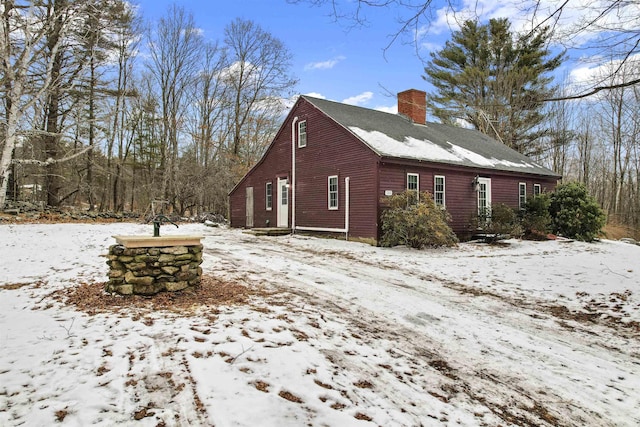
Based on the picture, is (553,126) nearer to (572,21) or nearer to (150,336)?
(572,21)

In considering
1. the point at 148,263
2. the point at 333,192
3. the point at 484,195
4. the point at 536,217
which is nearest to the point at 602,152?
the point at 536,217

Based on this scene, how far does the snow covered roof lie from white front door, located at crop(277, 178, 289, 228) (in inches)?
161

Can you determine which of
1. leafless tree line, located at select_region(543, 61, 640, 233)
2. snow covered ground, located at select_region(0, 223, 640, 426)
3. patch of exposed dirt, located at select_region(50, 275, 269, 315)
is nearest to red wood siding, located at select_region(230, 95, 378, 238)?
snow covered ground, located at select_region(0, 223, 640, 426)

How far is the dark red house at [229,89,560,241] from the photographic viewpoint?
1325 cm

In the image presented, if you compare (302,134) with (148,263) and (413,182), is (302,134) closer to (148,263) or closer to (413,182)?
(413,182)

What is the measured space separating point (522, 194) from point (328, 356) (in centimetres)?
1797

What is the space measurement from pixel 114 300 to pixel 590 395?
5.13 meters

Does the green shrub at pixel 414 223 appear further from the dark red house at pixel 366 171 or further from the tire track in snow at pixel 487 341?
the tire track in snow at pixel 487 341

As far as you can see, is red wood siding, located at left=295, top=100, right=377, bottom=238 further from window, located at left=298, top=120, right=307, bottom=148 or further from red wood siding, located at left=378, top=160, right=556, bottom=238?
red wood siding, located at left=378, top=160, right=556, bottom=238

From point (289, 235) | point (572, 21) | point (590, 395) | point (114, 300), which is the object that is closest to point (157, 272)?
point (114, 300)

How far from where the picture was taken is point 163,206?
24.1 m

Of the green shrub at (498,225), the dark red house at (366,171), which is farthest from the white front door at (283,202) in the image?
the green shrub at (498,225)

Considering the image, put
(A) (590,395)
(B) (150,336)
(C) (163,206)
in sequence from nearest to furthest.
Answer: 1. (A) (590,395)
2. (B) (150,336)
3. (C) (163,206)

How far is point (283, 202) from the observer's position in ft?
57.1
